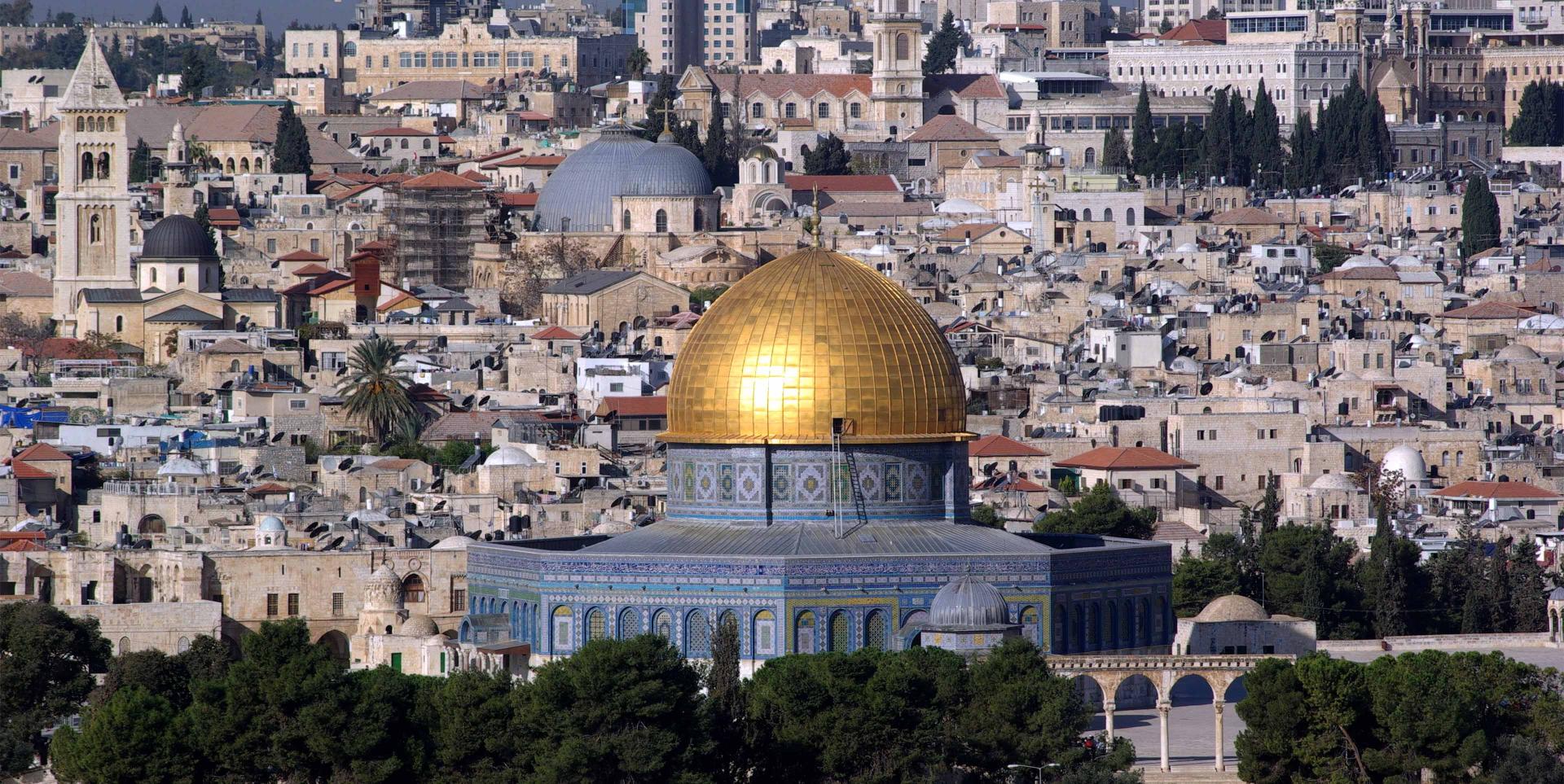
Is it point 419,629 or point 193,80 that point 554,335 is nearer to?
point 419,629

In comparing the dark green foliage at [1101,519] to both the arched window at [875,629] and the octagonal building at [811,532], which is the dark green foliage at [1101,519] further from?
the arched window at [875,629]

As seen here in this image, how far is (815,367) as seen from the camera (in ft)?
137

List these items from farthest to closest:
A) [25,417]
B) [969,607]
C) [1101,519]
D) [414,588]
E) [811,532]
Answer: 1. [25,417]
2. [1101,519]
3. [414,588]
4. [811,532]
5. [969,607]

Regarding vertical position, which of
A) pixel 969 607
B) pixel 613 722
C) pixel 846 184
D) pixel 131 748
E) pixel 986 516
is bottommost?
pixel 131 748

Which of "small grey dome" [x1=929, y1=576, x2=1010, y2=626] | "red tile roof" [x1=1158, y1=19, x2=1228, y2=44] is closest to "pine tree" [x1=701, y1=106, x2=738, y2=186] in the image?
"red tile roof" [x1=1158, y1=19, x2=1228, y2=44]

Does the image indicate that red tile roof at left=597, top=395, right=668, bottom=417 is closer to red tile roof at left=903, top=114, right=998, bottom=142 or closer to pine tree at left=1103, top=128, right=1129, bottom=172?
pine tree at left=1103, top=128, right=1129, bottom=172

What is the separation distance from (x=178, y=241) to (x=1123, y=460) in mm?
27539

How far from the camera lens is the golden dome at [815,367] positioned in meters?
41.8

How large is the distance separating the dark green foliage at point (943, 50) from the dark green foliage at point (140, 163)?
24.6m

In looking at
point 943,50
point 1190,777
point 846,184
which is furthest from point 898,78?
point 1190,777

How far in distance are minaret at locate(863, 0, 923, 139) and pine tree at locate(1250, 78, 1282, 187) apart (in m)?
13.9

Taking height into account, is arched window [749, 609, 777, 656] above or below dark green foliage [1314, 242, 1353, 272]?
below

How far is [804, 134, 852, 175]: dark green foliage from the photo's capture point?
10300 cm

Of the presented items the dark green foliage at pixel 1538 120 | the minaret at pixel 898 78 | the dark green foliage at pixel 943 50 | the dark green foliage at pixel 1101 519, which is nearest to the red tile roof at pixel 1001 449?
the dark green foliage at pixel 1101 519
